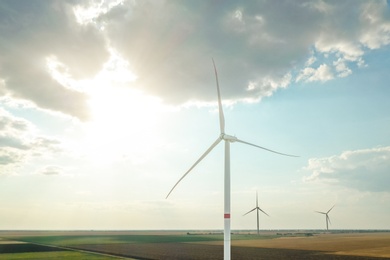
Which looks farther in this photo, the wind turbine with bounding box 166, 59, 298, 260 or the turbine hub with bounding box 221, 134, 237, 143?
the turbine hub with bounding box 221, 134, 237, 143

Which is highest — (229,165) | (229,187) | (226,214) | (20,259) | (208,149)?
(208,149)

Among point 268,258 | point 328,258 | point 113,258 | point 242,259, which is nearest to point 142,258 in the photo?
point 113,258

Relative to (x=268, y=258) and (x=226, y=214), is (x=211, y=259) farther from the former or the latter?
(x=226, y=214)

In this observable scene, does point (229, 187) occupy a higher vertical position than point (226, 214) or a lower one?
higher

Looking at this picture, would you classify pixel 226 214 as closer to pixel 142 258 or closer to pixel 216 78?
pixel 216 78

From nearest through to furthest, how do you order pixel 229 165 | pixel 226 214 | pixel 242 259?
pixel 226 214 < pixel 229 165 < pixel 242 259

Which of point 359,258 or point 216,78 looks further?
point 359,258

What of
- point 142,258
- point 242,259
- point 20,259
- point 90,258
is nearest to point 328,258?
point 242,259

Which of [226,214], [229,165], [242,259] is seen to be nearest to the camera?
[226,214]

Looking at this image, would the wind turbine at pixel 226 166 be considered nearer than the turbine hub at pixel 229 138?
Yes
